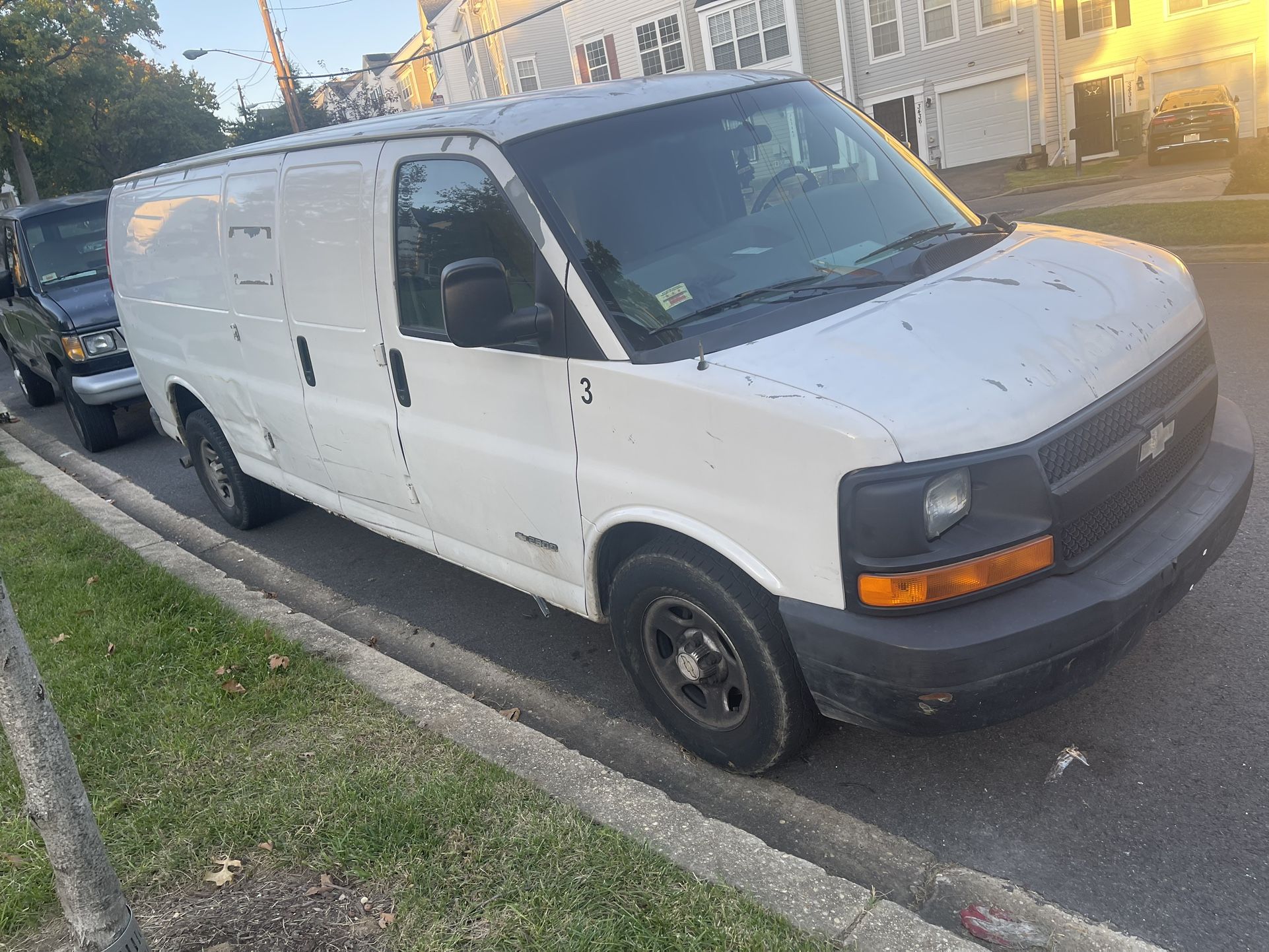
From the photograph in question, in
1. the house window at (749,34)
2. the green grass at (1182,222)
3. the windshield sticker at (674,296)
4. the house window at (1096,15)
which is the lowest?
the green grass at (1182,222)

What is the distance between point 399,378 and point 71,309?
6599 millimetres

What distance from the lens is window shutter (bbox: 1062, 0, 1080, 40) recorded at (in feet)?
85.6

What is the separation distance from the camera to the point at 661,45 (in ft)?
109

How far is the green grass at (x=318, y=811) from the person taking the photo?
8.93ft

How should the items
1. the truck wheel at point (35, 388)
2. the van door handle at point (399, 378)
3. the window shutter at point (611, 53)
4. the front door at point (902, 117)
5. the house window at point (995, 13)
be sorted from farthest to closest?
the window shutter at point (611, 53) → the front door at point (902, 117) → the house window at point (995, 13) → the truck wheel at point (35, 388) → the van door handle at point (399, 378)

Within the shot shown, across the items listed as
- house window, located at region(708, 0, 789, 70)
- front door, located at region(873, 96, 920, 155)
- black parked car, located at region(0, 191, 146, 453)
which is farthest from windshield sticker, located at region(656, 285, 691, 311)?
house window, located at region(708, 0, 789, 70)

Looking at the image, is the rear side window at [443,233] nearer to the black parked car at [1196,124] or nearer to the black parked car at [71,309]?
the black parked car at [71,309]

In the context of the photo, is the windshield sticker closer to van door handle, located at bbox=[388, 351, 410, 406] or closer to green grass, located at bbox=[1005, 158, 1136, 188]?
van door handle, located at bbox=[388, 351, 410, 406]

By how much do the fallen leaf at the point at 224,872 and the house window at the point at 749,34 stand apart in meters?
30.7

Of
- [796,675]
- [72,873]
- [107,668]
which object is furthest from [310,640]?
[796,675]

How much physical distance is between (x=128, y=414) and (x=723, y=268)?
31.2 ft

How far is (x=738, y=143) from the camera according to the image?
3885 millimetres

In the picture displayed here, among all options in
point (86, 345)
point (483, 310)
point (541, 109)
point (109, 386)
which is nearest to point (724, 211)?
point (541, 109)

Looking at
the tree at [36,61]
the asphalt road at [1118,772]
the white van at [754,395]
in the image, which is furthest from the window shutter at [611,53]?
the asphalt road at [1118,772]
